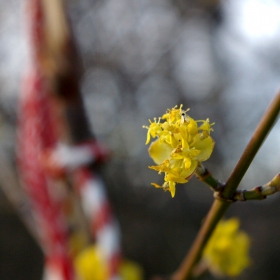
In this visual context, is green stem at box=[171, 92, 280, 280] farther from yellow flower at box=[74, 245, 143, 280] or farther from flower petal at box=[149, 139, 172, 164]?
yellow flower at box=[74, 245, 143, 280]

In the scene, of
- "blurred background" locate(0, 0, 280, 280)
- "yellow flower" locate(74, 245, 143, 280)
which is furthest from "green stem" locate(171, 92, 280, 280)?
"blurred background" locate(0, 0, 280, 280)

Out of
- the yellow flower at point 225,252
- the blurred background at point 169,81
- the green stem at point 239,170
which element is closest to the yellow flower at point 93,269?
the yellow flower at point 225,252

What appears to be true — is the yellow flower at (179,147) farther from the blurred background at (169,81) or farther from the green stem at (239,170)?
the blurred background at (169,81)

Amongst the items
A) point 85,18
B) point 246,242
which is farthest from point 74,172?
point 85,18

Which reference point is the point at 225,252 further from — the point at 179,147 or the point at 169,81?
the point at 169,81

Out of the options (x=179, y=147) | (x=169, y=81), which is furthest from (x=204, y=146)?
(x=169, y=81)

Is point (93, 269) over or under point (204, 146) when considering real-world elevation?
under
